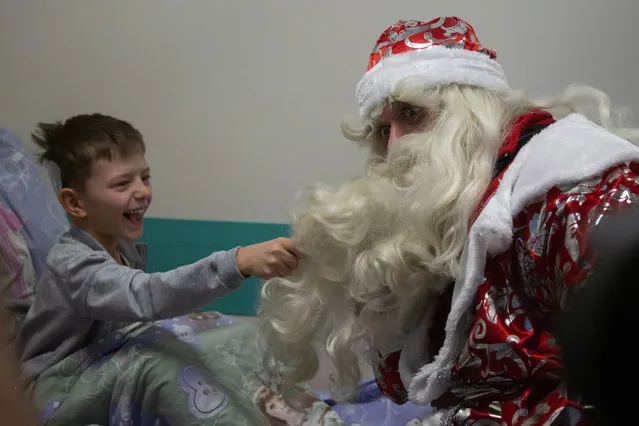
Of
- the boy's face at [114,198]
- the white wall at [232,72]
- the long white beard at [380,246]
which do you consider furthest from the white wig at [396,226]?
the white wall at [232,72]

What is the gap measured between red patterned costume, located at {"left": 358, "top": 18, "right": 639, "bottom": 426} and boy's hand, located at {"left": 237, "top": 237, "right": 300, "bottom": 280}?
25 centimetres

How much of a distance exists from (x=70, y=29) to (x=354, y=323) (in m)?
1.21

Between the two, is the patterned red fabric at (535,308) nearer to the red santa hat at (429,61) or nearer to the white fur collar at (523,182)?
the white fur collar at (523,182)

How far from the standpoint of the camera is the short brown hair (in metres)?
1.29

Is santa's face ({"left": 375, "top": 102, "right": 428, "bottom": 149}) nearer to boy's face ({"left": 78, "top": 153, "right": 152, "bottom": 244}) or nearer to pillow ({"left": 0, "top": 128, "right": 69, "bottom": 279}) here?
boy's face ({"left": 78, "top": 153, "right": 152, "bottom": 244})

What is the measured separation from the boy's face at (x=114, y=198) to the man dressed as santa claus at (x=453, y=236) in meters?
0.41

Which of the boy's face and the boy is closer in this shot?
the boy

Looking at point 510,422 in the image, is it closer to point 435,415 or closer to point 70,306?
point 435,415

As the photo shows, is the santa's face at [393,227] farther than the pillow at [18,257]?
No

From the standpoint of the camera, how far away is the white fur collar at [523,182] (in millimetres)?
655

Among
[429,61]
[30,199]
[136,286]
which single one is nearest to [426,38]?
[429,61]

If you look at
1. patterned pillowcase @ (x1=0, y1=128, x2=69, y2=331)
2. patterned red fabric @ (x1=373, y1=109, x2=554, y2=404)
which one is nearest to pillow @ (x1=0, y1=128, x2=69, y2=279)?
patterned pillowcase @ (x1=0, y1=128, x2=69, y2=331)

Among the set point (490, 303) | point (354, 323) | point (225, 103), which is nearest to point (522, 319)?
point (490, 303)

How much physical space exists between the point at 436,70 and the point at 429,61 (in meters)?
0.02
